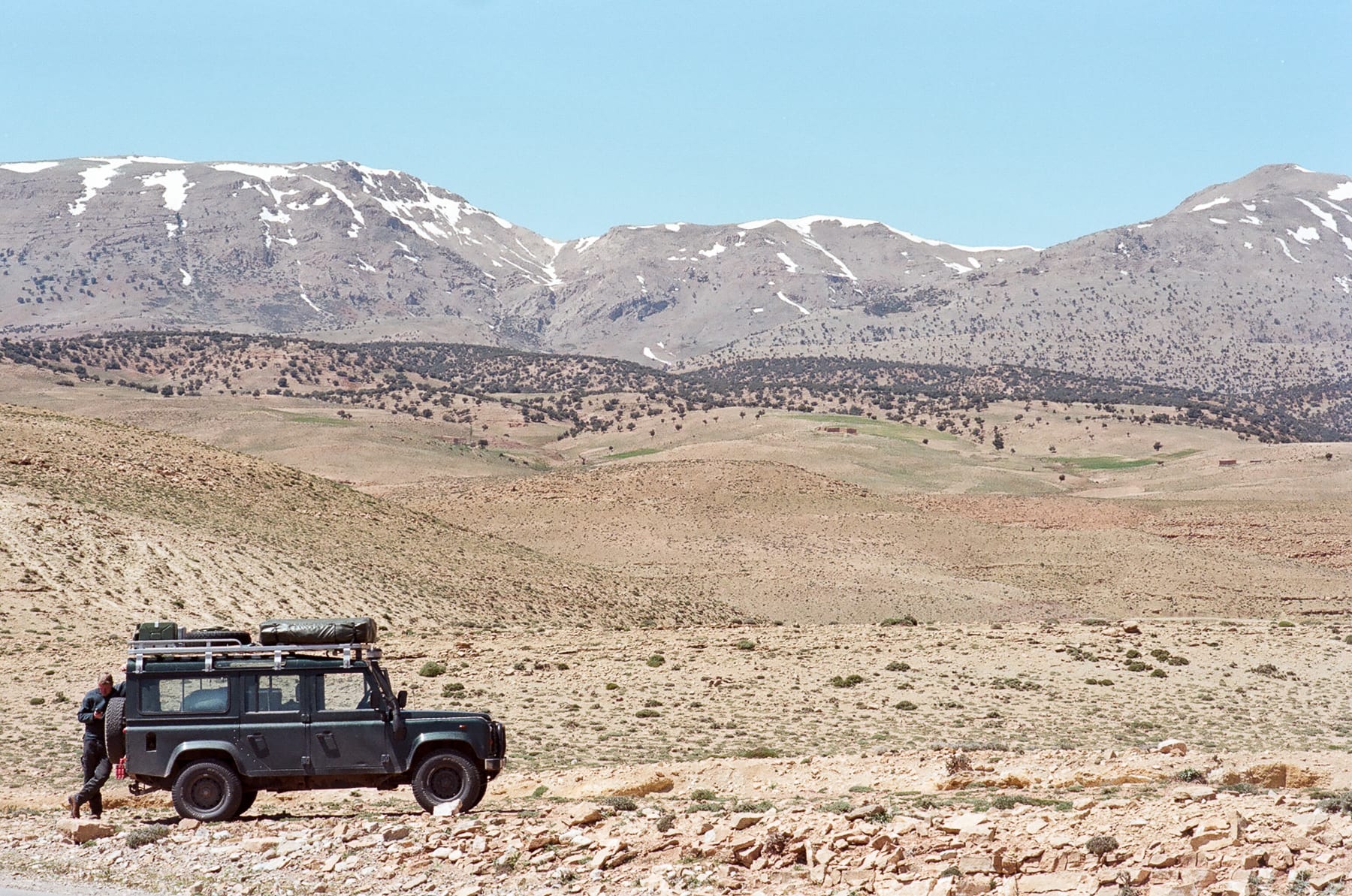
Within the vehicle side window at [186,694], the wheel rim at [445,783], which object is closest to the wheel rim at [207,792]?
the vehicle side window at [186,694]

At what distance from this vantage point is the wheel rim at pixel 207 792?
13875mm

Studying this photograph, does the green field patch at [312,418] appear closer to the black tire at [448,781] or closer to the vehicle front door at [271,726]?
the vehicle front door at [271,726]

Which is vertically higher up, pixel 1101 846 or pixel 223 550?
pixel 1101 846

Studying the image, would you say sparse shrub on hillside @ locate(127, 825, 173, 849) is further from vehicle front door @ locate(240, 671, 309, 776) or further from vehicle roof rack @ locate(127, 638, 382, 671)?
vehicle roof rack @ locate(127, 638, 382, 671)

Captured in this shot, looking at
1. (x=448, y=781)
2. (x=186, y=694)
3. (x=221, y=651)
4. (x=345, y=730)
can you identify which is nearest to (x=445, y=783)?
(x=448, y=781)

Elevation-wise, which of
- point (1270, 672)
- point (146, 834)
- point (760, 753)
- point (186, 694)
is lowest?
point (1270, 672)

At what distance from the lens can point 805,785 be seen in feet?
56.2

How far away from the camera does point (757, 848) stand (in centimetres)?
1161

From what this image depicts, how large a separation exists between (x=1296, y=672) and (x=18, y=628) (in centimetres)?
3214

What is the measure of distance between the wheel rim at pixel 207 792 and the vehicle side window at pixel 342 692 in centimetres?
140

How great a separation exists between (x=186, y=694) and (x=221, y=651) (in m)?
0.70

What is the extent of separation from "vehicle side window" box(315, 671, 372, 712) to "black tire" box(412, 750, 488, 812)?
96 cm

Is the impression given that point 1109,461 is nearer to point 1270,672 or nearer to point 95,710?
point 1270,672

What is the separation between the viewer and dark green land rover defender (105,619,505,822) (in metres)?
13.9
